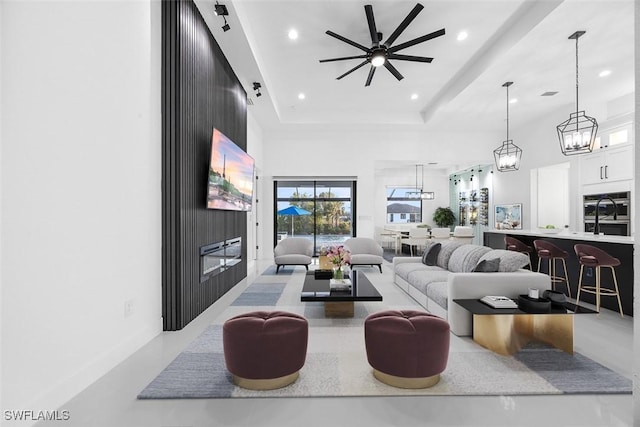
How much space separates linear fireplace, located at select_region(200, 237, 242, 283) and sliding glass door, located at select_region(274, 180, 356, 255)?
3.83 metres

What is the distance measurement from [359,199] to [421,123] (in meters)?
2.64

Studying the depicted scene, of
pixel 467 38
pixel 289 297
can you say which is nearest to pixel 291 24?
pixel 467 38

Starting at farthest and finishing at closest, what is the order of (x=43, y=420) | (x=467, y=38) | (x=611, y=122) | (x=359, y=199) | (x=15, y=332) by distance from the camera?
1. (x=359, y=199)
2. (x=611, y=122)
3. (x=467, y=38)
4. (x=43, y=420)
5. (x=15, y=332)

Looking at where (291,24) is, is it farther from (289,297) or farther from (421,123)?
(421,123)

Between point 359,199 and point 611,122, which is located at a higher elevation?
point 611,122

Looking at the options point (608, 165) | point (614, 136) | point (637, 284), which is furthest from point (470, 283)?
point (614, 136)

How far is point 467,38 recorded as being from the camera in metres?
4.64

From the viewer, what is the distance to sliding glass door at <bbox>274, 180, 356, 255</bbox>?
9391 millimetres

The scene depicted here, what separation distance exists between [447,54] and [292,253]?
4882 millimetres

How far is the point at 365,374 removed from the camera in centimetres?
238

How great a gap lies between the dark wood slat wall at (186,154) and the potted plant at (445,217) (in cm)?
1005

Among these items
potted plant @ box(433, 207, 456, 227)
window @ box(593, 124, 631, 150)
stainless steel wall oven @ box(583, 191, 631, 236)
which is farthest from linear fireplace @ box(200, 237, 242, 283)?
potted plant @ box(433, 207, 456, 227)

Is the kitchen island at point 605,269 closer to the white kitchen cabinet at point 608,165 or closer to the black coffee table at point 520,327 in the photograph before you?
the black coffee table at point 520,327

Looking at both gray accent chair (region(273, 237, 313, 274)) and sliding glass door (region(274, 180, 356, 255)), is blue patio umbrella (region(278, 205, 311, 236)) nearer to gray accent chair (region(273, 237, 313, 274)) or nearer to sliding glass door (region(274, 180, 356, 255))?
sliding glass door (region(274, 180, 356, 255))
